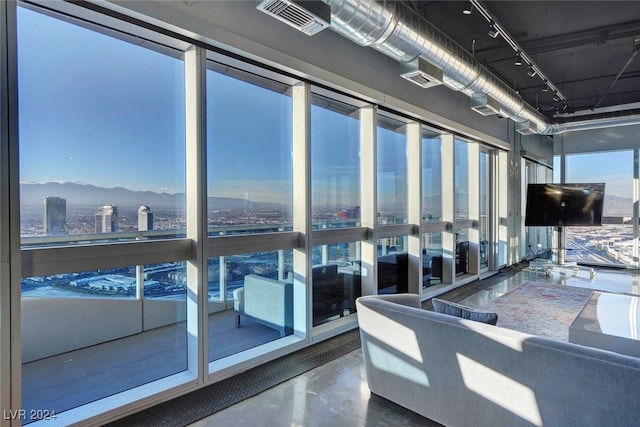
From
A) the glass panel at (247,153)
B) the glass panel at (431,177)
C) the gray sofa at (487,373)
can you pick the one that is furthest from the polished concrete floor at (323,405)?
the glass panel at (431,177)

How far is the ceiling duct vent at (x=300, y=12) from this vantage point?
2.22 meters

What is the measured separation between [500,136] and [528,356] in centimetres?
659

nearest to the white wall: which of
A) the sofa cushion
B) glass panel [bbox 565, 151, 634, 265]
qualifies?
the sofa cushion

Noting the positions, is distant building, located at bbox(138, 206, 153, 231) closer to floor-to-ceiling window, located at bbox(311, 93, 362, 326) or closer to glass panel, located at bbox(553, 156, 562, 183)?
floor-to-ceiling window, located at bbox(311, 93, 362, 326)

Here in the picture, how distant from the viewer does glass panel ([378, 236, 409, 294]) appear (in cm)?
470

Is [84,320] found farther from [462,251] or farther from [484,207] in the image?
[484,207]

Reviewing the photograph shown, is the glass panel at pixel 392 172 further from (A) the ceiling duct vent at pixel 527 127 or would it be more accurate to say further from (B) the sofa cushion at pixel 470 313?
(A) the ceiling duct vent at pixel 527 127

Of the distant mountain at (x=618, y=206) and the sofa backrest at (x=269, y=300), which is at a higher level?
the distant mountain at (x=618, y=206)

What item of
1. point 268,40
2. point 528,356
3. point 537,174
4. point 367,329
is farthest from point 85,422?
point 537,174

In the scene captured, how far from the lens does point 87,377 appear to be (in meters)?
2.53

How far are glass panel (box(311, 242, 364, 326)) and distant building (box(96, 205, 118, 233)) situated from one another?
1.84 meters

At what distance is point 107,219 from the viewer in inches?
92.7

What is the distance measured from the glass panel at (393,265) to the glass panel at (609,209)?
6.26m

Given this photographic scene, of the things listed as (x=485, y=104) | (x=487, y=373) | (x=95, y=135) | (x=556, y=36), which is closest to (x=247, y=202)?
(x=95, y=135)
